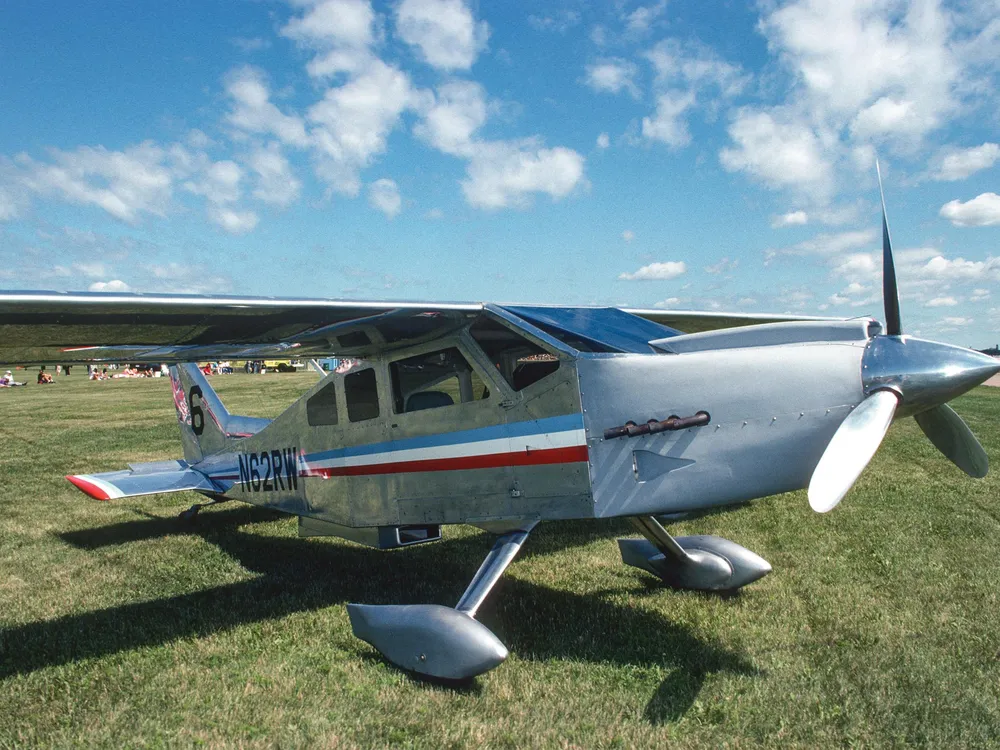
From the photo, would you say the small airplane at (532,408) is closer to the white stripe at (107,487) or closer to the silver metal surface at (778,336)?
the silver metal surface at (778,336)

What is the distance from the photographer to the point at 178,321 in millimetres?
4746

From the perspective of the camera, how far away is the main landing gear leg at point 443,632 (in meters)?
3.98

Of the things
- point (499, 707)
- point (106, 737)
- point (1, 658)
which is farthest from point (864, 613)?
point (1, 658)

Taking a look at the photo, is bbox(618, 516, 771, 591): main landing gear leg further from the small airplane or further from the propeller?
the propeller

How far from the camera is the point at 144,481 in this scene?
745 cm

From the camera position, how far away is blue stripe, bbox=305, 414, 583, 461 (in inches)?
172

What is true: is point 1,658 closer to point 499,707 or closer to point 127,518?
point 499,707

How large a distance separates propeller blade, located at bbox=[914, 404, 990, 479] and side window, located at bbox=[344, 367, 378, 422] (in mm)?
3994

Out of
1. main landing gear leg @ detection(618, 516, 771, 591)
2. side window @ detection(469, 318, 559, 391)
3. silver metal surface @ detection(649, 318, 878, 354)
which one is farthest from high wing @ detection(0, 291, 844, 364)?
main landing gear leg @ detection(618, 516, 771, 591)

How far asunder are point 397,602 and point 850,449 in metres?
3.62

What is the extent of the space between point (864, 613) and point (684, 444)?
2.18 metres

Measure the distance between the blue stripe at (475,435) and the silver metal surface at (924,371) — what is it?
5.56ft

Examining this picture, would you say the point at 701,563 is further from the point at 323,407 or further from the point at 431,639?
the point at 323,407

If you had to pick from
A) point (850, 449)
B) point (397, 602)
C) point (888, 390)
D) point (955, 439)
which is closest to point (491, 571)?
point (397, 602)
